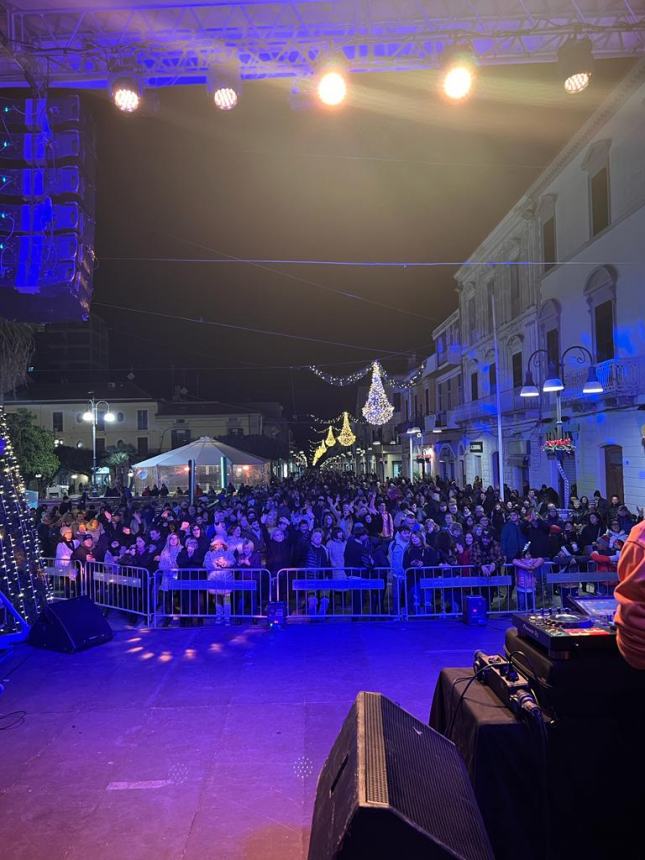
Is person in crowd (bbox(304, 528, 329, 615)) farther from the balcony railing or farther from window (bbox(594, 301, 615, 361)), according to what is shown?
the balcony railing

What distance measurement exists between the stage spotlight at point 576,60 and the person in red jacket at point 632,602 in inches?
248

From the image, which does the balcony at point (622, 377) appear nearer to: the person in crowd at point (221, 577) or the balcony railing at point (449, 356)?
the person in crowd at point (221, 577)

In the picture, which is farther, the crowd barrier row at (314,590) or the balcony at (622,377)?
the balcony at (622,377)

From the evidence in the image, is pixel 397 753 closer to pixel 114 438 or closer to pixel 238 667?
pixel 238 667

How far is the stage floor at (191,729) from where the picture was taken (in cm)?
355

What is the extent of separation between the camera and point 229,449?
20.0m

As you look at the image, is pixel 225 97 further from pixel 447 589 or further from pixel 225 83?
pixel 447 589

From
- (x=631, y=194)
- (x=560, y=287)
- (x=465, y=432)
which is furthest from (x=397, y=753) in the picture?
(x=465, y=432)

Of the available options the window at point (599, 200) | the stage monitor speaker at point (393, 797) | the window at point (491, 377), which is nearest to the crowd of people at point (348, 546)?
the stage monitor speaker at point (393, 797)

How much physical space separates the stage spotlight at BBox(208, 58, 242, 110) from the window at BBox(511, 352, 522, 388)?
75.6ft

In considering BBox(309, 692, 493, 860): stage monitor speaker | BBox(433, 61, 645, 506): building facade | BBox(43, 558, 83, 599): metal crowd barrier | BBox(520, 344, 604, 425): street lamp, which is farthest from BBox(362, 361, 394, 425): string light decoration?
BBox(309, 692, 493, 860): stage monitor speaker

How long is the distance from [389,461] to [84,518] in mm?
49520

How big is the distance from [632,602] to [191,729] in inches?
161

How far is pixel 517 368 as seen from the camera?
28.0 meters
